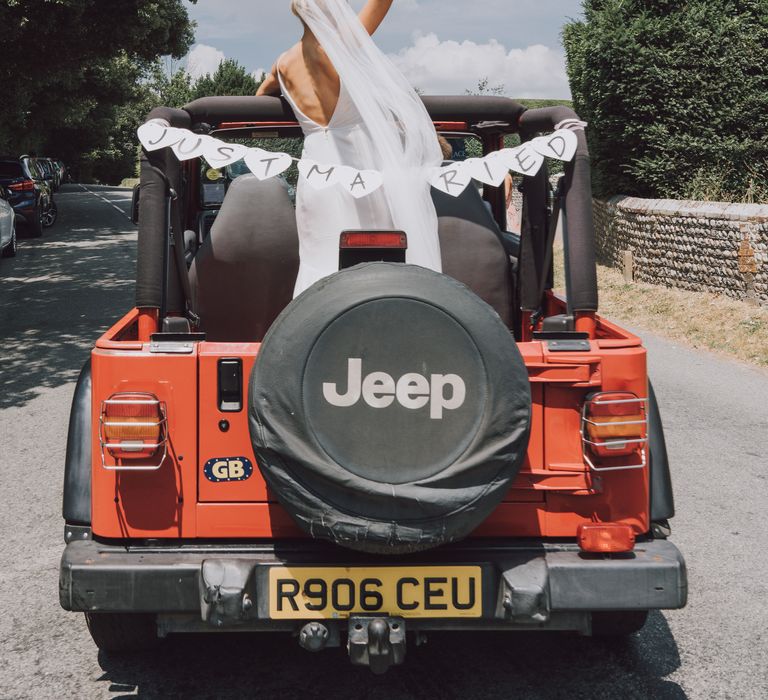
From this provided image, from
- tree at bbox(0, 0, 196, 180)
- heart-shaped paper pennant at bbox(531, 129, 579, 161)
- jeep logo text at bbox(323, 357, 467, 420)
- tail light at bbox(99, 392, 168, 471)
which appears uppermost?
tree at bbox(0, 0, 196, 180)

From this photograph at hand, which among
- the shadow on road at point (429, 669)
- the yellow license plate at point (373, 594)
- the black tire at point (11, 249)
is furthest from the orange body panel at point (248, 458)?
the black tire at point (11, 249)

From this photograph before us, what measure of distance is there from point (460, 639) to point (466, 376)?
5.18ft

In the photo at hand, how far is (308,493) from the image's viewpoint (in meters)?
2.62

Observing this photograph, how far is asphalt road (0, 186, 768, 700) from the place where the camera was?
11.0 ft

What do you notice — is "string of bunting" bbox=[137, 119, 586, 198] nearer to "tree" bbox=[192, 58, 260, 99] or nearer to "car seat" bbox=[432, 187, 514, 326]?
"car seat" bbox=[432, 187, 514, 326]

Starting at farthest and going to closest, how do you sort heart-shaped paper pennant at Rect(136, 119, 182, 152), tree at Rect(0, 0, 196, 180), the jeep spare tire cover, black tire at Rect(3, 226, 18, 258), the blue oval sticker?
black tire at Rect(3, 226, 18, 258) → tree at Rect(0, 0, 196, 180) → heart-shaped paper pennant at Rect(136, 119, 182, 152) → the blue oval sticker → the jeep spare tire cover

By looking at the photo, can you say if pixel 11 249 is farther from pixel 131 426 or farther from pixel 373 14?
pixel 131 426

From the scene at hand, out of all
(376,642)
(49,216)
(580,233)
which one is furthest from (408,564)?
(49,216)

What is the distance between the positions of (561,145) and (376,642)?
6.56ft

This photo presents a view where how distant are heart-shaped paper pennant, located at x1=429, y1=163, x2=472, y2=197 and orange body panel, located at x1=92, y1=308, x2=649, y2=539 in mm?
879

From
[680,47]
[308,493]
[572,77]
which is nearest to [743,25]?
[680,47]

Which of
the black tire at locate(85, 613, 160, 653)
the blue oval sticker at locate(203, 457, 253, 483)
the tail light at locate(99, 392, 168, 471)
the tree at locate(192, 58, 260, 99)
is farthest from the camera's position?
the tree at locate(192, 58, 260, 99)

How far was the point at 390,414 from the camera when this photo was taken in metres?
2.63

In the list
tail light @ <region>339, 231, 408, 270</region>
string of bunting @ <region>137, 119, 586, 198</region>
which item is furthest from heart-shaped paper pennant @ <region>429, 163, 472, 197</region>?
tail light @ <region>339, 231, 408, 270</region>
